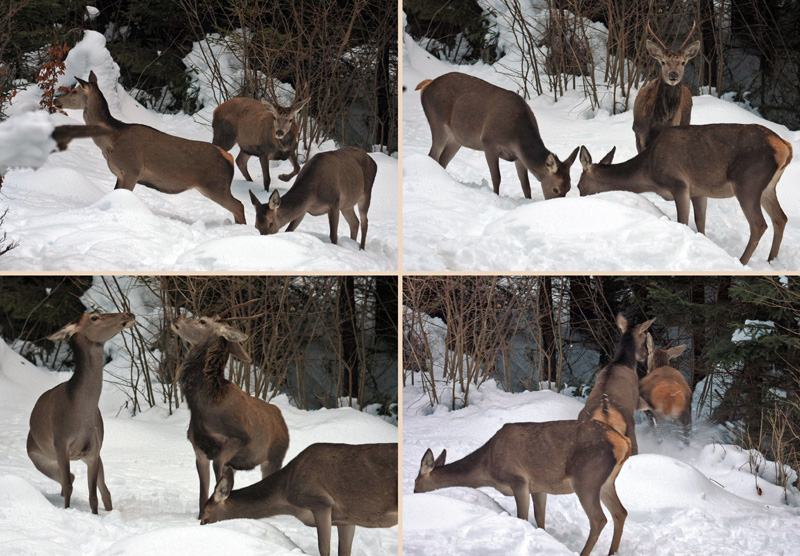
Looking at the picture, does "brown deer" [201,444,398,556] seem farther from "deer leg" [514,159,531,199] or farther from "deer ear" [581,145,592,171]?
"deer ear" [581,145,592,171]

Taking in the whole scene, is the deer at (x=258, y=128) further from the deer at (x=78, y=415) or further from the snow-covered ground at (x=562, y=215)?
the deer at (x=78, y=415)

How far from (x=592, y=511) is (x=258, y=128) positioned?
7.43 feet

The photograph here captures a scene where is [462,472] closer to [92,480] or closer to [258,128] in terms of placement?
[92,480]

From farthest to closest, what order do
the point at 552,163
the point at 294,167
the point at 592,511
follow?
the point at 294,167 < the point at 552,163 < the point at 592,511

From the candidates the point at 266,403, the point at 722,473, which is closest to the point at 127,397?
the point at 266,403

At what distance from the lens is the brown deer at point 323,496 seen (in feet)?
11.4

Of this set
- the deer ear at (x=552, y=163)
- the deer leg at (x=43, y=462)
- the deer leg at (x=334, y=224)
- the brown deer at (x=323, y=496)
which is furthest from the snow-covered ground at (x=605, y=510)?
the deer leg at (x=43, y=462)

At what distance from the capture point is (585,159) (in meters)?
3.81

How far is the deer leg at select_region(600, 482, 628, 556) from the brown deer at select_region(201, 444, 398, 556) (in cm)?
85

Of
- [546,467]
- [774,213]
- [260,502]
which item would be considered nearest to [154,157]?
[260,502]


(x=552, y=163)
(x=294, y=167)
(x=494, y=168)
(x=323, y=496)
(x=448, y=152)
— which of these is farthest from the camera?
(x=294, y=167)

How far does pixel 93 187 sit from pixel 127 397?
1.00 m

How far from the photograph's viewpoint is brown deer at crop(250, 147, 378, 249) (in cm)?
401

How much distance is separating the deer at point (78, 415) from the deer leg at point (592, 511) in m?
1.97
